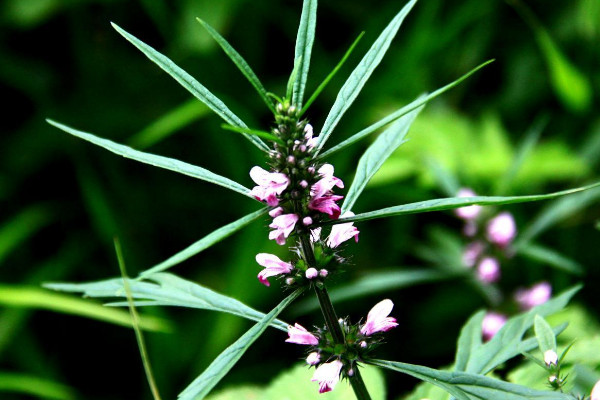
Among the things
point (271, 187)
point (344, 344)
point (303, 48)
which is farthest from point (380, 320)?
point (303, 48)

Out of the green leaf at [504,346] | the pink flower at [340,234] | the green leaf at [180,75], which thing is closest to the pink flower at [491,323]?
the green leaf at [504,346]

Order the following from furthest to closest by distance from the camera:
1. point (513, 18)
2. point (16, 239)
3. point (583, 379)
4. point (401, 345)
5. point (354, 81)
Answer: point (513, 18) → point (16, 239) → point (401, 345) → point (583, 379) → point (354, 81)

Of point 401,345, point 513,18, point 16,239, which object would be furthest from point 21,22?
point 513,18

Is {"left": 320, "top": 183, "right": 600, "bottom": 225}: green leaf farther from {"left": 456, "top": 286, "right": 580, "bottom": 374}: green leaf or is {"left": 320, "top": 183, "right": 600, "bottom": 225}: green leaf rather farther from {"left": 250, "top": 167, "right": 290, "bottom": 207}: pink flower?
{"left": 456, "top": 286, "right": 580, "bottom": 374}: green leaf

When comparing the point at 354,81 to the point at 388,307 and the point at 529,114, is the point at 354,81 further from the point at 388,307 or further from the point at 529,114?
the point at 529,114

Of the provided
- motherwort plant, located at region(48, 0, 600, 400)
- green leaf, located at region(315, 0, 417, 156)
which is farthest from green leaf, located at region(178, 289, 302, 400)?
green leaf, located at region(315, 0, 417, 156)

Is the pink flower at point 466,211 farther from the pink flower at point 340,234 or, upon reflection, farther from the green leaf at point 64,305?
the pink flower at point 340,234

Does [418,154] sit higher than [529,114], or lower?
lower

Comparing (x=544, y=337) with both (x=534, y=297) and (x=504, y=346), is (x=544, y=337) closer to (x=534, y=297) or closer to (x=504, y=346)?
(x=504, y=346)
